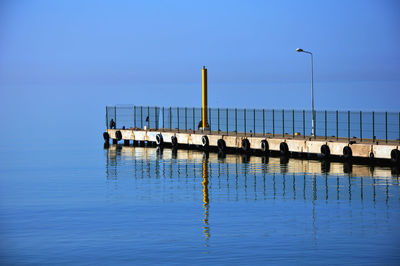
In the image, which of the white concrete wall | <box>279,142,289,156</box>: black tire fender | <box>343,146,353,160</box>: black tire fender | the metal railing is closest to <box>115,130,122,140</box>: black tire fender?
the white concrete wall

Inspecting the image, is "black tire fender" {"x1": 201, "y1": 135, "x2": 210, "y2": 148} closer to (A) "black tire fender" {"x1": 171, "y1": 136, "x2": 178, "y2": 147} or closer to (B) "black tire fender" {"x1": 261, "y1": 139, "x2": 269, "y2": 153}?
(A) "black tire fender" {"x1": 171, "y1": 136, "x2": 178, "y2": 147}

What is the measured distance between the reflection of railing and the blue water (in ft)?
0.21

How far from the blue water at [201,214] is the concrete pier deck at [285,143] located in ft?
5.18

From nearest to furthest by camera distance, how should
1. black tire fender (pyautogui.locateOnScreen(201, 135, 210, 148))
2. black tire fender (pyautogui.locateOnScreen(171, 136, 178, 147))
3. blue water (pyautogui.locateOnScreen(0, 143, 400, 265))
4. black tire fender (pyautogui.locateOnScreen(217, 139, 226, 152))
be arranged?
blue water (pyautogui.locateOnScreen(0, 143, 400, 265)), black tire fender (pyautogui.locateOnScreen(217, 139, 226, 152)), black tire fender (pyautogui.locateOnScreen(201, 135, 210, 148)), black tire fender (pyautogui.locateOnScreen(171, 136, 178, 147))

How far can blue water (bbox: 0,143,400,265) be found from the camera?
27.0 metres

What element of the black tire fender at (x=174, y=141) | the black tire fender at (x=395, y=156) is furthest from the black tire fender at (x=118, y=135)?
the black tire fender at (x=395, y=156)

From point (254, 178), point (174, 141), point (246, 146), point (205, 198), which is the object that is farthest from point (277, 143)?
point (205, 198)

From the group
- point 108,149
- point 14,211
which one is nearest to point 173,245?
point 14,211

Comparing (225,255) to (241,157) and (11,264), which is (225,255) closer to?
(11,264)

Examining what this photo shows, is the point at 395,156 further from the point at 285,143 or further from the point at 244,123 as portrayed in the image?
the point at 244,123

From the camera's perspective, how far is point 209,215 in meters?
34.8

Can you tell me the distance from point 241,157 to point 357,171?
14936 millimetres

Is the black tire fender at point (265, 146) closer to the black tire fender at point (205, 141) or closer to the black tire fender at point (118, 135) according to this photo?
the black tire fender at point (205, 141)

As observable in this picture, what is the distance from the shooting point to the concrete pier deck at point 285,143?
53.3 meters
